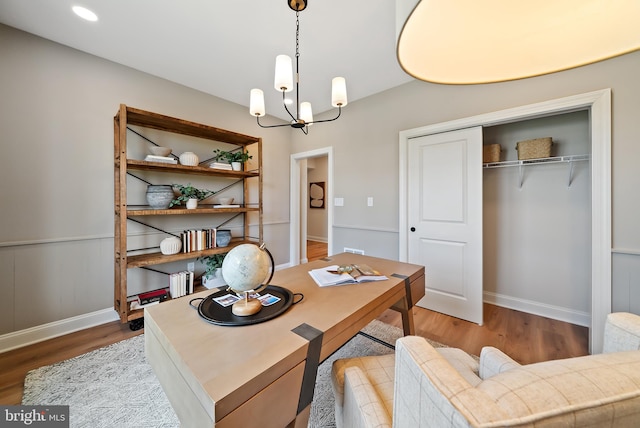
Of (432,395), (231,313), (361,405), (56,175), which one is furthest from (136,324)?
(432,395)

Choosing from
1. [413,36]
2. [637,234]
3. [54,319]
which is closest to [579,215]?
[637,234]

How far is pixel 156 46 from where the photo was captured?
6.95 ft

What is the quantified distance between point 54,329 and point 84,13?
2.62 metres

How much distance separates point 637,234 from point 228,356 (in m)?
2.73

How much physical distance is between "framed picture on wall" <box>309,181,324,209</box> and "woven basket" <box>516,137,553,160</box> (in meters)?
4.95

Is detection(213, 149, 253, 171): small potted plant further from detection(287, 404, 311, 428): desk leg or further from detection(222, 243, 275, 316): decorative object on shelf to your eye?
detection(287, 404, 311, 428): desk leg

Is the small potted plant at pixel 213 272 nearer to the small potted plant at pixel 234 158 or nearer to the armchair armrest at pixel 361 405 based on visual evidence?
the small potted plant at pixel 234 158

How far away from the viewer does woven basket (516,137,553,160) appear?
2211 mm

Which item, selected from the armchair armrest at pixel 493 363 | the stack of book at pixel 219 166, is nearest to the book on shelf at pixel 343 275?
→ the armchair armrest at pixel 493 363

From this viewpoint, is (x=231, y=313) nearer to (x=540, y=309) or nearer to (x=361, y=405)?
(x=361, y=405)

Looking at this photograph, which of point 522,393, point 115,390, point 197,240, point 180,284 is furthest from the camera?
point 197,240

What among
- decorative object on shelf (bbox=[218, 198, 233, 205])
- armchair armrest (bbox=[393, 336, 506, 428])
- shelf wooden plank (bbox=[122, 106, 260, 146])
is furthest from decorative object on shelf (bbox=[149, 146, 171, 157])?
armchair armrest (bbox=[393, 336, 506, 428])

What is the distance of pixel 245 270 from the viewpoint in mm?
860

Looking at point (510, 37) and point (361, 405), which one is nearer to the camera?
point (510, 37)
